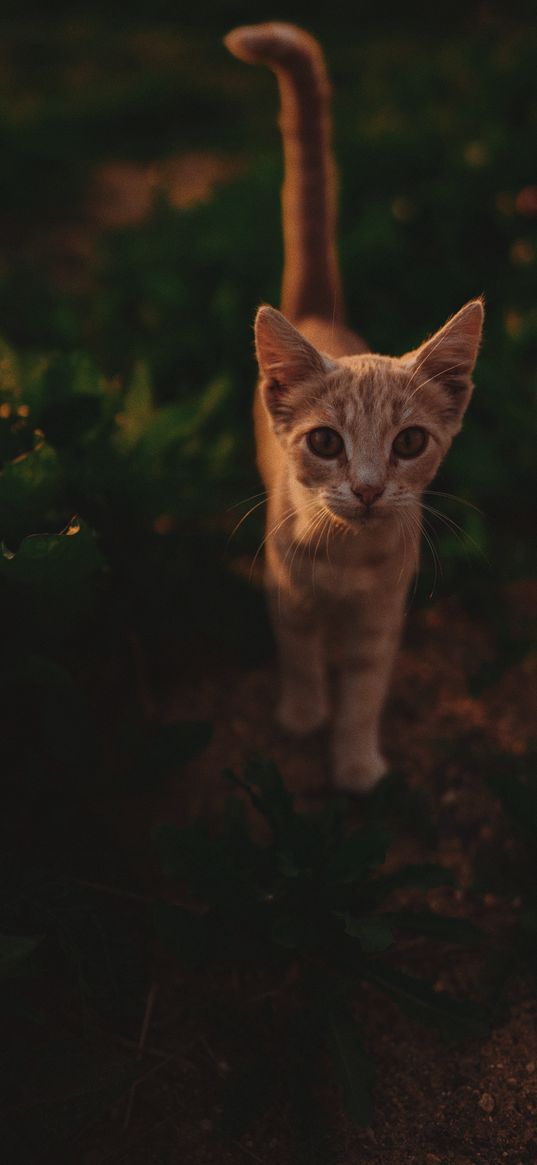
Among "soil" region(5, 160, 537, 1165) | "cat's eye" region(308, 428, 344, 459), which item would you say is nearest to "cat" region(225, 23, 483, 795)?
"cat's eye" region(308, 428, 344, 459)

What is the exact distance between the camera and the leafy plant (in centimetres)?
143

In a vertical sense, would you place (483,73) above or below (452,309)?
above

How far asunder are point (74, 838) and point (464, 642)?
1.16 meters

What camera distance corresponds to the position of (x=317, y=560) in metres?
1.70

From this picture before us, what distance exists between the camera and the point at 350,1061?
1.36 metres

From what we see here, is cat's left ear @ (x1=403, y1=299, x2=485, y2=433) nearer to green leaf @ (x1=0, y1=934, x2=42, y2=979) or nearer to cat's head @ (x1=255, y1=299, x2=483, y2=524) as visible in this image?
cat's head @ (x1=255, y1=299, x2=483, y2=524)

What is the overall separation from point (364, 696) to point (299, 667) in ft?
0.60

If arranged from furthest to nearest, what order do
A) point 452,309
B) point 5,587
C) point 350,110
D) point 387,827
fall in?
point 350,110 → point 452,309 → point 387,827 → point 5,587

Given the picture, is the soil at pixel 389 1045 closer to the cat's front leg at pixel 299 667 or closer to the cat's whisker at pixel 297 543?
the cat's front leg at pixel 299 667

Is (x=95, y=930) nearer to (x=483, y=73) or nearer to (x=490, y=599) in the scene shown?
(x=490, y=599)

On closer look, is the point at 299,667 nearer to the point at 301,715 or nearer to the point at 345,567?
the point at 301,715

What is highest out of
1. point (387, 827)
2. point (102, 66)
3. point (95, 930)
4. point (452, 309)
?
point (102, 66)

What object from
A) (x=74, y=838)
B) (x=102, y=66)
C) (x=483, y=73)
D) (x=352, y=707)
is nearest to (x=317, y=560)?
(x=352, y=707)

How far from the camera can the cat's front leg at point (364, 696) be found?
177 centimetres
